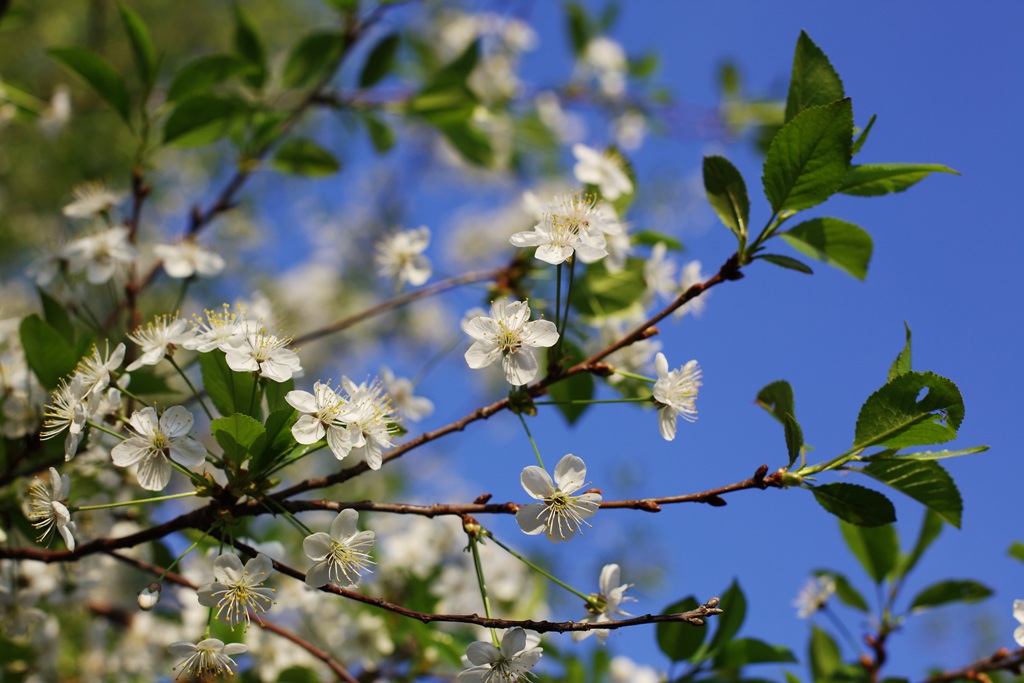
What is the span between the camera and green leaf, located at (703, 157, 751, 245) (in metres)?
1.22

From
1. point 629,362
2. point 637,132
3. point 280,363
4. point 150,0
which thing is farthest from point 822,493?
point 150,0

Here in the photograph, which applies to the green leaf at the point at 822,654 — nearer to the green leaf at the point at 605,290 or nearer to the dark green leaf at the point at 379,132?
the green leaf at the point at 605,290

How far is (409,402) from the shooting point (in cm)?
170

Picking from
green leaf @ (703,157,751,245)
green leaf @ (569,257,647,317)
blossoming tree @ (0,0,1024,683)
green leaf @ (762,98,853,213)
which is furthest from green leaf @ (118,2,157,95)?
green leaf @ (762,98,853,213)

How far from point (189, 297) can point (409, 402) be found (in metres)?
4.95

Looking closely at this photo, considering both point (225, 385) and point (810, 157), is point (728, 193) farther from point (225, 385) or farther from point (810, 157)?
point (225, 385)

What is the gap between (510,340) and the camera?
3.65 feet

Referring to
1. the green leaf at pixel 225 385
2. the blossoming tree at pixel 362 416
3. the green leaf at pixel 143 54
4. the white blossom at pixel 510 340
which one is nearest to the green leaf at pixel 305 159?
the blossoming tree at pixel 362 416

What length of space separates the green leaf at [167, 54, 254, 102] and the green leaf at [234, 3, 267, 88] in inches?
10.0

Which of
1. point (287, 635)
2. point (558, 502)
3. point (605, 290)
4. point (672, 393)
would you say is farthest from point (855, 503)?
point (287, 635)

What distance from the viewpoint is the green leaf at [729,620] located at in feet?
5.27

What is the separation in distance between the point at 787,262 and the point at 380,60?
1.61 metres

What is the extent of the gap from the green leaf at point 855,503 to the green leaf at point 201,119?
1.62 metres

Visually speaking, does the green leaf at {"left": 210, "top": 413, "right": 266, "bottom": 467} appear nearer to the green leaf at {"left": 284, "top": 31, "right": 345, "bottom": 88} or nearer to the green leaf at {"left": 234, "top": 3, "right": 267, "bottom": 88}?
the green leaf at {"left": 234, "top": 3, "right": 267, "bottom": 88}
